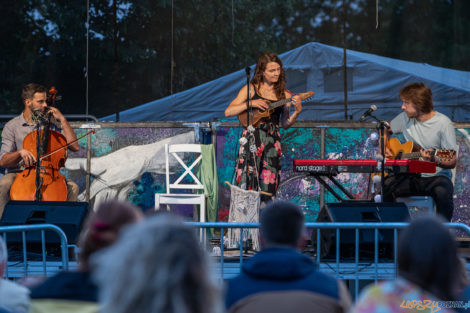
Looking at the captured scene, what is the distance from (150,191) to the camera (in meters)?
7.54

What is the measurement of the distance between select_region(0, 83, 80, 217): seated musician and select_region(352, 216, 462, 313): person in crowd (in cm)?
498

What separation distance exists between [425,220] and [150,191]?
233 inches

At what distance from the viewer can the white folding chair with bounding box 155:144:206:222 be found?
6.86m

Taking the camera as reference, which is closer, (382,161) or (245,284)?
(245,284)

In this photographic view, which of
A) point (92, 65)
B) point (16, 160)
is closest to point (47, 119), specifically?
point (16, 160)

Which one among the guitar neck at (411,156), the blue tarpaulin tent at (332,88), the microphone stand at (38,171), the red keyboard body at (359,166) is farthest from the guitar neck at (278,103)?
the microphone stand at (38,171)

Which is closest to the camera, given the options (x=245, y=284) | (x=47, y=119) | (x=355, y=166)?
(x=245, y=284)

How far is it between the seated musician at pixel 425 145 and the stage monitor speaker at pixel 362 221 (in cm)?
102

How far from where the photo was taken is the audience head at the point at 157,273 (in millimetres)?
1412

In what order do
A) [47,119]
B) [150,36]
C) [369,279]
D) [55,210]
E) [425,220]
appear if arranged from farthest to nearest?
[150,36]
[47,119]
[55,210]
[369,279]
[425,220]

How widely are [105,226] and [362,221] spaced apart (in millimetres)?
3125

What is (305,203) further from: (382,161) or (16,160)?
(16,160)

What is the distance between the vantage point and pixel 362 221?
15.5 feet

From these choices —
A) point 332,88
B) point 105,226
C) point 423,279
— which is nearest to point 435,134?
point 332,88
